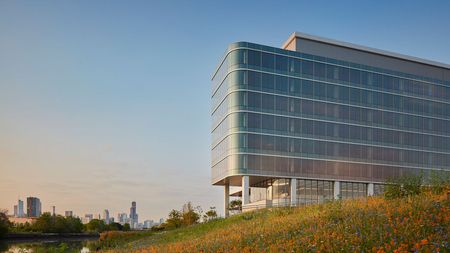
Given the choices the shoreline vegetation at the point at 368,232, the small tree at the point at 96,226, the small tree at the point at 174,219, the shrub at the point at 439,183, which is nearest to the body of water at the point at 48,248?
the small tree at the point at 174,219

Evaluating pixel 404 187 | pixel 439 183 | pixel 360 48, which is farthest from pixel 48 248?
pixel 360 48

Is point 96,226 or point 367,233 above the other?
point 367,233

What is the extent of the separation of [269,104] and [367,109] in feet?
55.8

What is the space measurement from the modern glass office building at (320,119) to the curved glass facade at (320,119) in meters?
0.14

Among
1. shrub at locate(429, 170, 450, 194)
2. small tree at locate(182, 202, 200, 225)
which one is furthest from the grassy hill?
small tree at locate(182, 202, 200, 225)

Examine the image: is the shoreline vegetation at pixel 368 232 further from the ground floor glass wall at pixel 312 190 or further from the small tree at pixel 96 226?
the small tree at pixel 96 226

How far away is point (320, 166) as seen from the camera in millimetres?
61469

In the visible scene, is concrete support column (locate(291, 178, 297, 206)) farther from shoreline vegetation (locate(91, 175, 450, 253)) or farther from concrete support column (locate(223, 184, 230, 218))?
shoreline vegetation (locate(91, 175, 450, 253))

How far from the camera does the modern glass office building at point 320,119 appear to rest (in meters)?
58.1

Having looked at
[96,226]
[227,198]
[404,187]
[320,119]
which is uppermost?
[320,119]

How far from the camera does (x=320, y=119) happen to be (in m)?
62.4

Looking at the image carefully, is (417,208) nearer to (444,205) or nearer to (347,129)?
(444,205)

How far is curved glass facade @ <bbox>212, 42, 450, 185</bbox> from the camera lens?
57969 millimetres

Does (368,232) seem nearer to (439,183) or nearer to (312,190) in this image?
(439,183)
